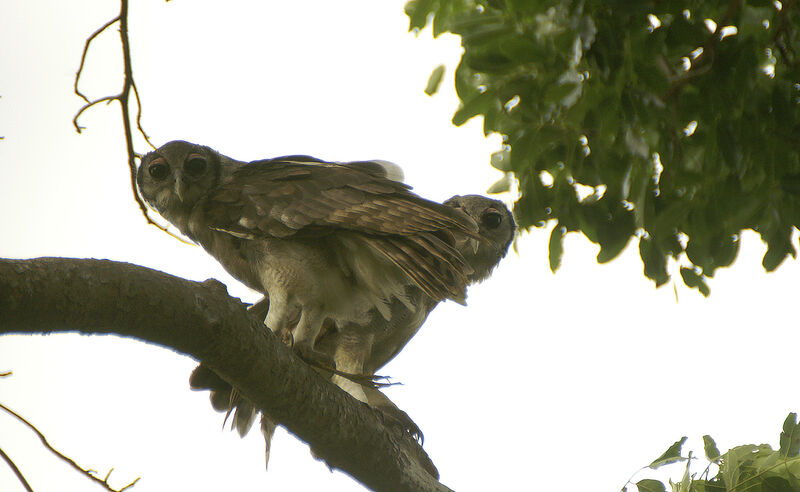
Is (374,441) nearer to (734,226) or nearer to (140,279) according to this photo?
(140,279)

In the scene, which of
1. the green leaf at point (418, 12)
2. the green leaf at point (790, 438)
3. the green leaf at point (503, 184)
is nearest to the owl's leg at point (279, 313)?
the green leaf at point (503, 184)

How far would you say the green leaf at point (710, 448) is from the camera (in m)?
2.84

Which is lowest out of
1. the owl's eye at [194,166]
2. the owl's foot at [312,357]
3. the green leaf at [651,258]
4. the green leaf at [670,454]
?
the green leaf at [670,454]

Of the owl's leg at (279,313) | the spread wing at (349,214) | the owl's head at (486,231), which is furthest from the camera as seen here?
the owl's head at (486,231)

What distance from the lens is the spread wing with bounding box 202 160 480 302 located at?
10.8 feet

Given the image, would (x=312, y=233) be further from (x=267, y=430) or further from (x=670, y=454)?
(x=670, y=454)

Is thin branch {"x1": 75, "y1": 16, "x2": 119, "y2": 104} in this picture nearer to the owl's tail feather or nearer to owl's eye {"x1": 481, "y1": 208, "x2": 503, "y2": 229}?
the owl's tail feather

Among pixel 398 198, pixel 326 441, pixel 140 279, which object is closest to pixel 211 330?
pixel 140 279

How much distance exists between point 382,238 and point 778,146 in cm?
155

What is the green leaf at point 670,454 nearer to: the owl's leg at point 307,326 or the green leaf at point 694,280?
the green leaf at point 694,280

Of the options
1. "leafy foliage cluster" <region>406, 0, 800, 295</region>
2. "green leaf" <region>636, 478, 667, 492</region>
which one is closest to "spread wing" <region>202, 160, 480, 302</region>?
"leafy foliage cluster" <region>406, 0, 800, 295</region>

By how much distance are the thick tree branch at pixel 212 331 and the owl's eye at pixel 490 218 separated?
231 centimetres

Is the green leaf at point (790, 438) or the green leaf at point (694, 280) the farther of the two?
the green leaf at point (694, 280)

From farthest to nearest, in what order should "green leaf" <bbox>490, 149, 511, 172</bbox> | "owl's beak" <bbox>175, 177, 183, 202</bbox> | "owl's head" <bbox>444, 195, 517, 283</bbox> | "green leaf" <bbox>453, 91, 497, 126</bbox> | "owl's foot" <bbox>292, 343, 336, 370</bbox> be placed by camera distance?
1. "owl's head" <bbox>444, 195, 517, 283</bbox>
2. "owl's beak" <bbox>175, 177, 183, 202</bbox>
3. "owl's foot" <bbox>292, 343, 336, 370</bbox>
4. "green leaf" <bbox>490, 149, 511, 172</bbox>
5. "green leaf" <bbox>453, 91, 497, 126</bbox>
